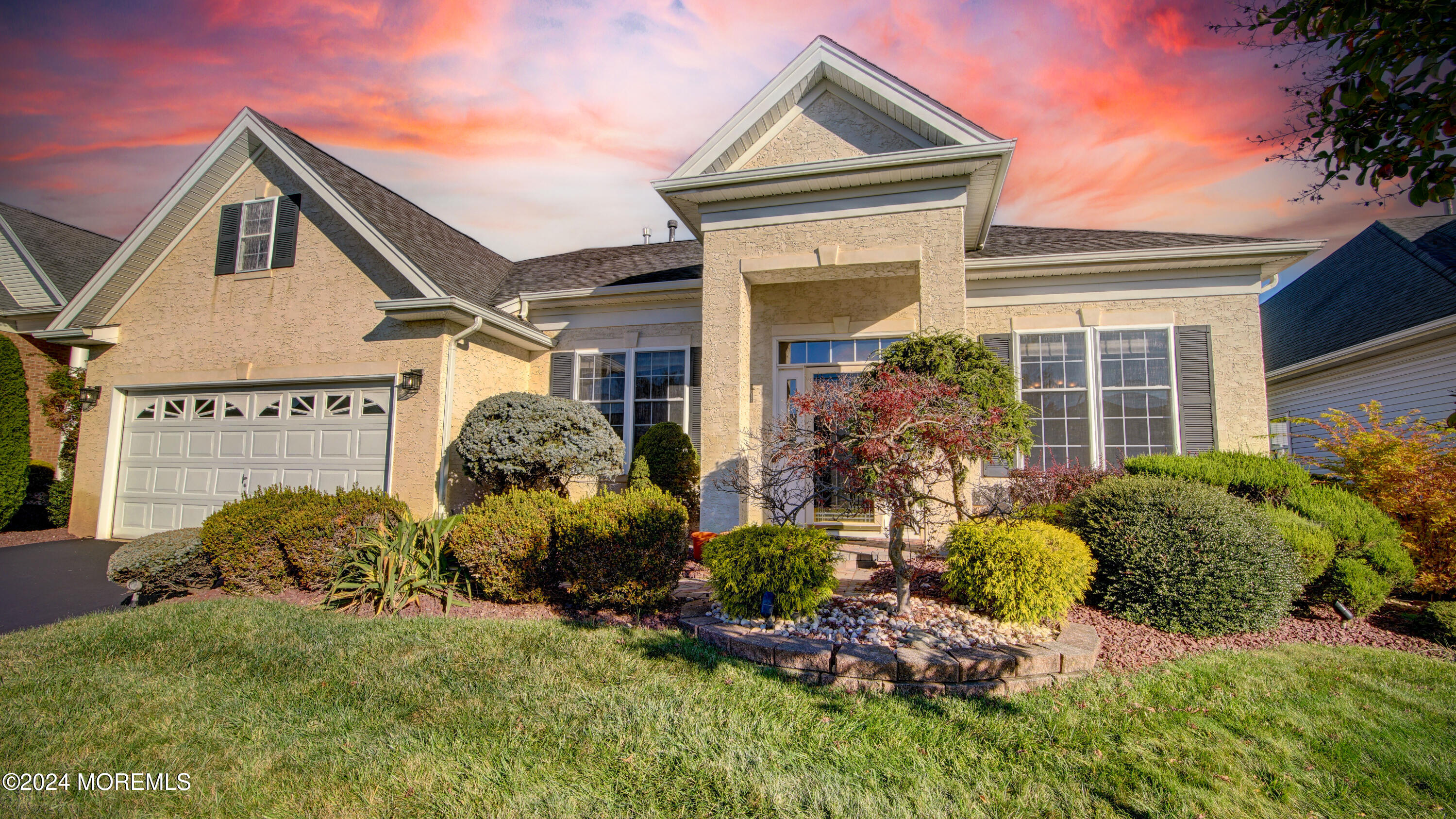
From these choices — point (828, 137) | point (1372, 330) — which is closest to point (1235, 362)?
point (1372, 330)

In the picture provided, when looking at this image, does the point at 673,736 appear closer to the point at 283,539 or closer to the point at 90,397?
the point at 283,539

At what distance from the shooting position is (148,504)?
996 cm

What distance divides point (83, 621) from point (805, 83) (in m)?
9.64

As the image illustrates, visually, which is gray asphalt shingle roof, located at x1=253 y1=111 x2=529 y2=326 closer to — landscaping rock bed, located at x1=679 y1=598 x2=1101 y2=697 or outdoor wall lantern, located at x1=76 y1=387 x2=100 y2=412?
outdoor wall lantern, located at x1=76 y1=387 x2=100 y2=412

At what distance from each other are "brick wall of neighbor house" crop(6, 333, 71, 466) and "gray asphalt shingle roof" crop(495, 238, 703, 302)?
8.16 m

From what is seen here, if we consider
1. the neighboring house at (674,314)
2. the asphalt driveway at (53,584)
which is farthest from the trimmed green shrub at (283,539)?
the neighboring house at (674,314)

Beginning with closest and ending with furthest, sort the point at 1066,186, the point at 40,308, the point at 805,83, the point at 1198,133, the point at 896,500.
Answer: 1. the point at 896,500
2. the point at 805,83
3. the point at 1198,133
4. the point at 40,308
5. the point at 1066,186

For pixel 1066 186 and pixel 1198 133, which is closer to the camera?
pixel 1198 133

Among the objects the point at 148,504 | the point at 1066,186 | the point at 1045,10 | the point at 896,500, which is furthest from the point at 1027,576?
the point at 148,504

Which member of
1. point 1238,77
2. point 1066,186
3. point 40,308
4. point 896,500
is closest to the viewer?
point 896,500

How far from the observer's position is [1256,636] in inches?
186

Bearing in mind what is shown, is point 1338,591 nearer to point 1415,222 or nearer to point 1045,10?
point 1045,10

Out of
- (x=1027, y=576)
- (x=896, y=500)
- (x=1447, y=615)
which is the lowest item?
(x=1447, y=615)

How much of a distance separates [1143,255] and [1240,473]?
3.44 metres
